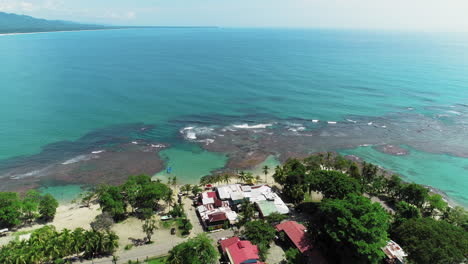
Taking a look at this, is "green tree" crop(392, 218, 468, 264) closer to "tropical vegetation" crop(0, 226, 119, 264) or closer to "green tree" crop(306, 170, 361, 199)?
"green tree" crop(306, 170, 361, 199)

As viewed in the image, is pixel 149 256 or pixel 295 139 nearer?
pixel 149 256

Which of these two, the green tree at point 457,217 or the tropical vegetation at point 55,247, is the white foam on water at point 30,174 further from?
the green tree at point 457,217

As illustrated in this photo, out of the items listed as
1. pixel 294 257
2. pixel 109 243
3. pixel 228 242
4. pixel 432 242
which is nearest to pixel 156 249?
pixel 109 243

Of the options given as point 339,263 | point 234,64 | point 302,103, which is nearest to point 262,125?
point 302,103

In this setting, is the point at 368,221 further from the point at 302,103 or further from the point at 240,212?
the point at 302,103

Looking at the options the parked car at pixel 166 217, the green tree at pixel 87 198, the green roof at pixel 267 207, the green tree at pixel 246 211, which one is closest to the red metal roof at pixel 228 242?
the green tree at pixel 246 211
